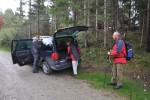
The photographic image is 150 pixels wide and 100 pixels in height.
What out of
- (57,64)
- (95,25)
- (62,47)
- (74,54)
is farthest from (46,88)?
(95,25)

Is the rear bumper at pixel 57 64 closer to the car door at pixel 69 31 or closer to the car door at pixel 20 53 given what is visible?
the car door at pixel 69 31

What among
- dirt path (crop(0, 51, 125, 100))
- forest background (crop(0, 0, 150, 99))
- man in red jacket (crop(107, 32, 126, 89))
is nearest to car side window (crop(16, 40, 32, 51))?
dirt path (crop(0, 51, 125, 100))

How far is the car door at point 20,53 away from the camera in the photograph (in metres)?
10.9

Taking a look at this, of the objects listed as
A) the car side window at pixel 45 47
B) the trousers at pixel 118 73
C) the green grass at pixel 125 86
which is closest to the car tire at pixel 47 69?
the car side window at pixel 45 47

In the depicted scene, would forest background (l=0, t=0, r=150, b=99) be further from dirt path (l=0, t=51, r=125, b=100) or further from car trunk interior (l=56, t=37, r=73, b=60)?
dirt path (l=0, t=51, r=125, b=100)

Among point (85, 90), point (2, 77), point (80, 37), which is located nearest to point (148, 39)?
point (80, 37)

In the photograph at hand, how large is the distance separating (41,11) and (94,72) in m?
21.3

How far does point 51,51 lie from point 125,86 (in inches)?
153

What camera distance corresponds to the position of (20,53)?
11.0m

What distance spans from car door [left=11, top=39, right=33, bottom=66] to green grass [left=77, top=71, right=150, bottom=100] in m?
2.98

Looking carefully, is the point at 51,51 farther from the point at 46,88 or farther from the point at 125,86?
the point at 125,86

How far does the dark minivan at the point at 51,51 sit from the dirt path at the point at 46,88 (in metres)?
0.55

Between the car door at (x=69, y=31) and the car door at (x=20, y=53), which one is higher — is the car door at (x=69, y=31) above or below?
above

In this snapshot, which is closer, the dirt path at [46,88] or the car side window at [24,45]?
the dirt path at [46,88]
